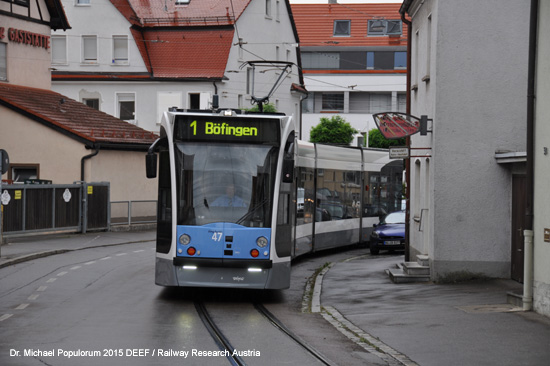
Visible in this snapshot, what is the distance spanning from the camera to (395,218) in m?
29.3

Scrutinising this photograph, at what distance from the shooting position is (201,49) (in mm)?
52906

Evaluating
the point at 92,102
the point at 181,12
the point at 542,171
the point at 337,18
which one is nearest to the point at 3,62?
the point at 92,102

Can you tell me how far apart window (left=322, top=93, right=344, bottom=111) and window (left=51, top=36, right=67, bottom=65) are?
33.0m

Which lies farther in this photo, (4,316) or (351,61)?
(351,61)

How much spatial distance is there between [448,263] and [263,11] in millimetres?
40826

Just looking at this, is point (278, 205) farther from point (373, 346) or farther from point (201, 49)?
point (201, 49)

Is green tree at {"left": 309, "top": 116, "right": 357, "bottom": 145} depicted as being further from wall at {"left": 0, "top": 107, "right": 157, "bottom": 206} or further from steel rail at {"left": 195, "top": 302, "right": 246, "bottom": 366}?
steel rail at {"left": 195, "top": 302, "right": 246, "bottom": 366}

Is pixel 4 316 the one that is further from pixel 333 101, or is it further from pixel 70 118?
pixel 333 101

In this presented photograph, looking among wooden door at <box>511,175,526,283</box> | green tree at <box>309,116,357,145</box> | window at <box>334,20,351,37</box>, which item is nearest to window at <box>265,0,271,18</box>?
green tree at <box>309,116,357,145</box>

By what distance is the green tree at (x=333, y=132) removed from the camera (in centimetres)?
6712

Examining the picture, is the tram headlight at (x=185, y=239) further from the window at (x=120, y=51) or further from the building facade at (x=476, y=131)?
the window at (x=120, y=51)

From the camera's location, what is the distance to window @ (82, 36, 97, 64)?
53.3 meters

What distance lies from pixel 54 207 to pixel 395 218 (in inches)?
461

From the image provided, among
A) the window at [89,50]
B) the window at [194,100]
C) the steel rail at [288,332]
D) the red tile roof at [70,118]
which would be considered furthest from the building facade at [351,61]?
the steel rail at [288,332]
